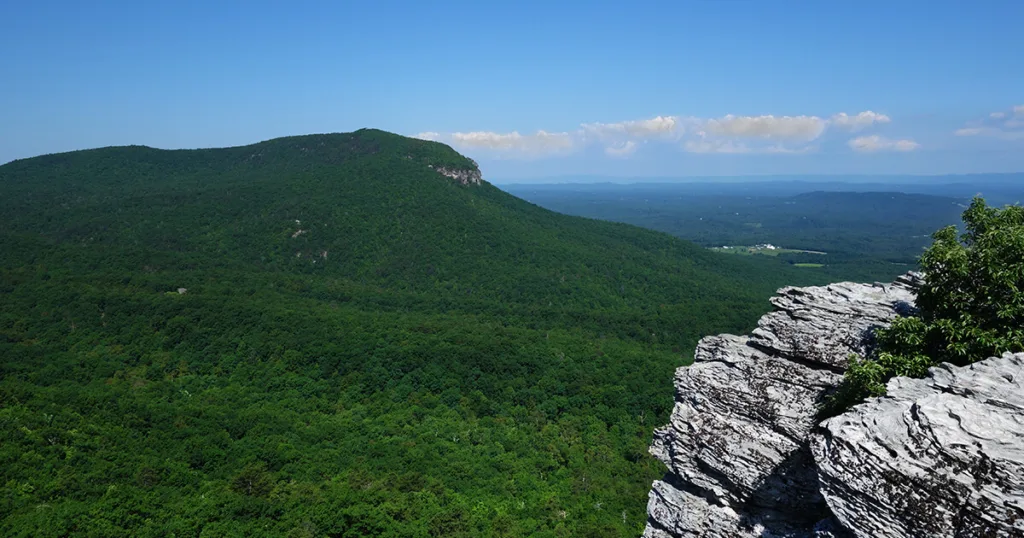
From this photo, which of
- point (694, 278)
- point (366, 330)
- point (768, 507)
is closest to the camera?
point (768, 507)

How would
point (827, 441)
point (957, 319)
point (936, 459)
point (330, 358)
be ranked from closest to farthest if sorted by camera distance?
1. point (936, 459)
2. point (827, 441)
3. point (957, 319)
4. point (330, 358)

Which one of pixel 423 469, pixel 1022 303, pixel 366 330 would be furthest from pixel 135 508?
pixel 1022 303

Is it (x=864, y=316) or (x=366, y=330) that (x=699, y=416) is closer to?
(x=864, y=316)

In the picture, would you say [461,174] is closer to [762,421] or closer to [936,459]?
[762,421]

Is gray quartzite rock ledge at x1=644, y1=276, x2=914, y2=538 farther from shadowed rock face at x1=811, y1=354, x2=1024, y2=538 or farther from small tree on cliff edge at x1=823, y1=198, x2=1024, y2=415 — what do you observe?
shadowed rock face at x1=811, y1=354, x2=1024, y2=538

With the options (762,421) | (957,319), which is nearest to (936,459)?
(957,319)

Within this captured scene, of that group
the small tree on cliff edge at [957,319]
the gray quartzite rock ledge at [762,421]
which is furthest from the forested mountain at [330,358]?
the small tree on cliff edge at [957,319]
